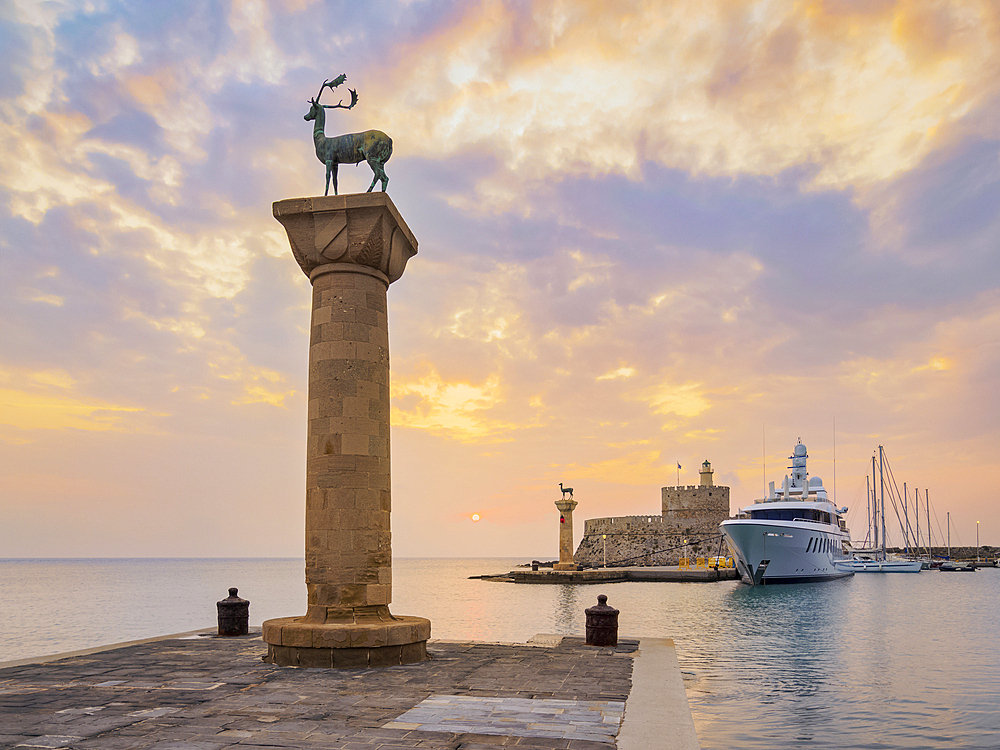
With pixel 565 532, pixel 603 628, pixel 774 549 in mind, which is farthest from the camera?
pixel 565 532

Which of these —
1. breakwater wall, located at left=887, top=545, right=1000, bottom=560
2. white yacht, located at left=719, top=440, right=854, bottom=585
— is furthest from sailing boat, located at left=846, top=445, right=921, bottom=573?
breakwater wall, located at left=887, top=545, right=1000, bottom=560

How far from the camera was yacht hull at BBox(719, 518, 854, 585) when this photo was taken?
53531 millimetres

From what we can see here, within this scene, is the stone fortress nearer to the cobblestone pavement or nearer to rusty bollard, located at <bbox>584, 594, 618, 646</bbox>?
rusty bollard, located at <bbox>584, 594, 618, 646</bbox>

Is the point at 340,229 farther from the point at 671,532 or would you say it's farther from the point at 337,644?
the point at 671,532

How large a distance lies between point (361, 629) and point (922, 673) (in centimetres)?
1554

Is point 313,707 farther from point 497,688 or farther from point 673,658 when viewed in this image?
point 673,658

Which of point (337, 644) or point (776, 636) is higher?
point (337, 644)

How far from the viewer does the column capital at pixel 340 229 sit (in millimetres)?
11789

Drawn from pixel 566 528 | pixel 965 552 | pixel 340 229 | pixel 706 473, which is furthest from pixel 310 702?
pixel 965 552

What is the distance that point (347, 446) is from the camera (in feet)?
37.7

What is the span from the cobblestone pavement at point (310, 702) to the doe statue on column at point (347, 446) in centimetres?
49

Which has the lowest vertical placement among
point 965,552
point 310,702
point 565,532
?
point 965,552

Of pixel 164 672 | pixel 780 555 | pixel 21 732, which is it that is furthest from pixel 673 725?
pixel 780 555

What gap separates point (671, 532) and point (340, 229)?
250 ft
